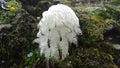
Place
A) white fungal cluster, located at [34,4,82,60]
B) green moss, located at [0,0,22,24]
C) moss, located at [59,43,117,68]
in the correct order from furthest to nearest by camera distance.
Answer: green moss, located at [0,0,22,24] < moss, located at [59,43,117,68] < white fungal cluster, located at [34,4,82,60]

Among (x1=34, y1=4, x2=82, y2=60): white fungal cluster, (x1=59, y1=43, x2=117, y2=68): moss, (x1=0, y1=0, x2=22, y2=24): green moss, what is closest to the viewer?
(x1=34, y1=4, x2=82, y2=60): white fungal cluster

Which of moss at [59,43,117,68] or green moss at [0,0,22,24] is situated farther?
green moss at [0,0,22,24]

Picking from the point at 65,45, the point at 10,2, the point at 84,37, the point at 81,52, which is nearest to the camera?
the point at 65,45

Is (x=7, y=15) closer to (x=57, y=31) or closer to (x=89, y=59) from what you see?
(x=57, y=31)

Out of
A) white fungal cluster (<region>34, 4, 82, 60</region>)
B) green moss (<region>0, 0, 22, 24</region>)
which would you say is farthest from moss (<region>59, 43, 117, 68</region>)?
green moss (<region>0, 0, 22, 24</region>)

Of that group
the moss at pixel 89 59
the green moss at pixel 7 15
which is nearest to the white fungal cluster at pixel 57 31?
the moss at pixel 89 59

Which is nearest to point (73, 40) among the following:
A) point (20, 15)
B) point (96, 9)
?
point (20, 15)

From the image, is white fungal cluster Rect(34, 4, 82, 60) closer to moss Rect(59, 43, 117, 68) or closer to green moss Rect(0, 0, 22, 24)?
moss Rect(59, 43, 117, 68)

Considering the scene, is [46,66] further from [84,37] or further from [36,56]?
[84,37]

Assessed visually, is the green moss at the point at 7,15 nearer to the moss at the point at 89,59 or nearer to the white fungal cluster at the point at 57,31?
the white fungal cluster at the point at 57,31
